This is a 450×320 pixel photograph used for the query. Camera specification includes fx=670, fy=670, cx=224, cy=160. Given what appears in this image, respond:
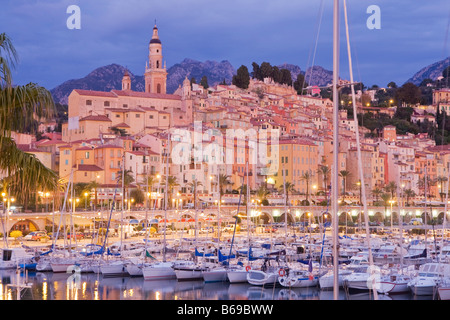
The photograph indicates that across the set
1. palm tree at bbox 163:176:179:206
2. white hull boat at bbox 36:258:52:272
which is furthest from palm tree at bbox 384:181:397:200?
white hull boat at bbox 36:258:52:272

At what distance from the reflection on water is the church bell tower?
255 ft

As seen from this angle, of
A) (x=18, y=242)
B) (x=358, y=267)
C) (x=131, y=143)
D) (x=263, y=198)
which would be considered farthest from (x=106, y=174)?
(x=358, y=267)

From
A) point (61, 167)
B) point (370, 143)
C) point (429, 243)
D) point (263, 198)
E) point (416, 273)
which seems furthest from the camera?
point (370, 143)

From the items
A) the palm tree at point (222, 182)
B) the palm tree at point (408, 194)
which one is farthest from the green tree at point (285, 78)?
the palm tree at point (222, 182)

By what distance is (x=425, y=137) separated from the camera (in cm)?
11525

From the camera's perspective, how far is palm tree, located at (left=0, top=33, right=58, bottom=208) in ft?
23.0

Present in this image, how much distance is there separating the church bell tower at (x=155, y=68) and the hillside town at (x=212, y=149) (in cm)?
17

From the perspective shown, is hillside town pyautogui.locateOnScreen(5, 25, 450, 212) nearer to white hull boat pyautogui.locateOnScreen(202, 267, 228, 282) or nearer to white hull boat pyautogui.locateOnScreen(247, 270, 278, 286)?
white hull boat pyautogui.locateOnScreen(202, 267, 228, 282)

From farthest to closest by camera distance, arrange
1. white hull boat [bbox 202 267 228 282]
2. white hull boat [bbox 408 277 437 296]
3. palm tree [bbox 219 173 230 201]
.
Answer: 1. palm tree [bbox 219 173 230 201]
2. white hull boat [bbox 202 267 228 282]
3. white hull boat [bbox 408 277 437 296]

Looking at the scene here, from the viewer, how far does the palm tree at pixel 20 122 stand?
7000mm

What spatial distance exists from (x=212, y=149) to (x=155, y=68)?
1381 inches
